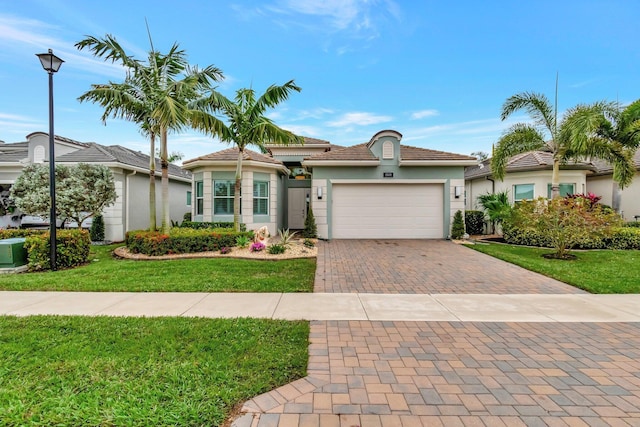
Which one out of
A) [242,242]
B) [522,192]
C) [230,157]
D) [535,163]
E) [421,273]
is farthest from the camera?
[522,192]

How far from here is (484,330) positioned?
13.2 ft

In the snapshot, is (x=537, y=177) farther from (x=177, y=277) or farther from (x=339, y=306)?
(x=177, y=277)

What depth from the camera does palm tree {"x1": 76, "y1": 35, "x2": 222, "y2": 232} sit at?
8.89 meters

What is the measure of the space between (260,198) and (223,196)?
1.63m

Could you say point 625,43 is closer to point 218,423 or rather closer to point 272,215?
point 272,215

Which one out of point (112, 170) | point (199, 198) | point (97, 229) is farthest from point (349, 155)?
point (97, 229)

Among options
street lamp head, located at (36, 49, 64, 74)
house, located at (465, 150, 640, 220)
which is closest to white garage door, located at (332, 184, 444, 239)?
house, located at (465, 150, 640, 220)

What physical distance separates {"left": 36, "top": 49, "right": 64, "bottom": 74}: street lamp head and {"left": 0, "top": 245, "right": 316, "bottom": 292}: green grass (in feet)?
16.3

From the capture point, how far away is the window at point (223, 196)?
13.3m

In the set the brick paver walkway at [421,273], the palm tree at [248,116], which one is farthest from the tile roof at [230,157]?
the brick paver walkway at [421,273]

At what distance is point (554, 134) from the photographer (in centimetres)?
1184

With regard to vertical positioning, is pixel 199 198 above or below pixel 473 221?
above

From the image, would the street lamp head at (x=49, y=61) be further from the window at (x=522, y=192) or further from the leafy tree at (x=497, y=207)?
the window at (x=522, y=192)

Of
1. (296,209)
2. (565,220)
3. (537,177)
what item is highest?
(537,177)
